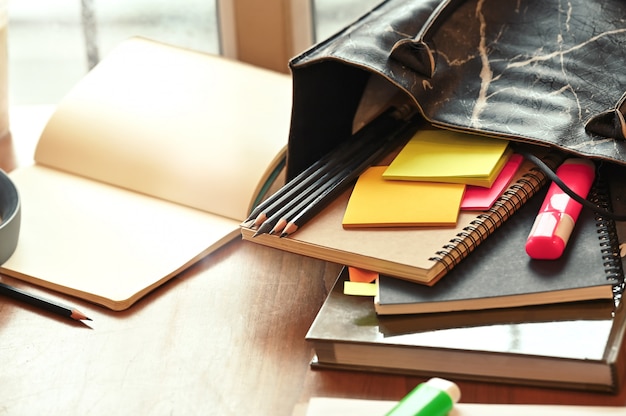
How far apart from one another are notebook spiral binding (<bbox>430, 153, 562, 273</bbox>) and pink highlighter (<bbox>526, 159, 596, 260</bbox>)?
A: 0.05 feet

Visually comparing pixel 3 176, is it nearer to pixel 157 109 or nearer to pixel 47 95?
pixel 157 109

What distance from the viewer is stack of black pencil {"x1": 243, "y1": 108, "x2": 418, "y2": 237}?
0.68 metres

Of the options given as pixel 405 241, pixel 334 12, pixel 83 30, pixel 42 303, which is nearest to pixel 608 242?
pixel 405 241

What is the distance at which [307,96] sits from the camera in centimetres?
77

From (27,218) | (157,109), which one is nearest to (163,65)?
(157,109)

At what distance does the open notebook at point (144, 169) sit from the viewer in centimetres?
76

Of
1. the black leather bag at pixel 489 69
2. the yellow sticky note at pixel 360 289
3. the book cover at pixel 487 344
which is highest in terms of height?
the black leather bag at pixel 489 69

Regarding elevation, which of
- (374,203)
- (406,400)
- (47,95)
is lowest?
(406,400)

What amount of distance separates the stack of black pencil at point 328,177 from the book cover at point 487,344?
0.08 meters

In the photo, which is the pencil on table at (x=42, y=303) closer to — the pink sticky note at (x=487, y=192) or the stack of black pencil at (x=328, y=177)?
the stack of black pencil at (x=328, y=177)

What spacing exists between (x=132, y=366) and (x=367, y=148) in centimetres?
26

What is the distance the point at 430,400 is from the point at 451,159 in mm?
232

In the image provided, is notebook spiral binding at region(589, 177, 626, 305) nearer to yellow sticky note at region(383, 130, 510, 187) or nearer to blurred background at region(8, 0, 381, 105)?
yellow sticky note at region(383, 130, 510, 187)

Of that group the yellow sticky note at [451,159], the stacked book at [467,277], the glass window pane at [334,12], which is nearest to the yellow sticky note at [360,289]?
the stacked book at [467,277]
